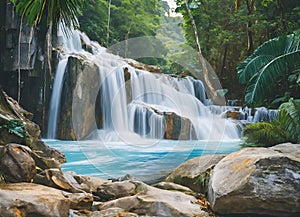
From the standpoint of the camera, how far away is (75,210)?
3033mm

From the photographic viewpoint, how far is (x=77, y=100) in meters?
8.98

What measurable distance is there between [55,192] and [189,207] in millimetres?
1323

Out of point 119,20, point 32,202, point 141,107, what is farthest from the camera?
point 119,20

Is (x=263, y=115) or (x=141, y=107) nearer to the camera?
(x=141, y=107)

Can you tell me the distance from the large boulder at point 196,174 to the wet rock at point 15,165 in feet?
6.10

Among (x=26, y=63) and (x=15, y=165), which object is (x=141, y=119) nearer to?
(x=26, y=63)

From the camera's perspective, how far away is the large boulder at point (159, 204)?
296 cm

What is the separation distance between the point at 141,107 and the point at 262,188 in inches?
267

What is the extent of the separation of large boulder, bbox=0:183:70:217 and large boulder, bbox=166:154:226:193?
172 centimetres

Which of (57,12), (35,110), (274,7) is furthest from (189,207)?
(274,7)

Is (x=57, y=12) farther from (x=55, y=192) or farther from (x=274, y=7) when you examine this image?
(x=274, y=7)

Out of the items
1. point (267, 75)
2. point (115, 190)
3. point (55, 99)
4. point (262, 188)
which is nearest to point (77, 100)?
point (55, 99)

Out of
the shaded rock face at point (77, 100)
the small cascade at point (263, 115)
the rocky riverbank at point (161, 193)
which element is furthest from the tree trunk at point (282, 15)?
the rocky riverbank at point (161, 193)

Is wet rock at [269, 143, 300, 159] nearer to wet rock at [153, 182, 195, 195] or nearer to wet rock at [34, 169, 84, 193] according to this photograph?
wet rock at [153, 182, 195, 195]
